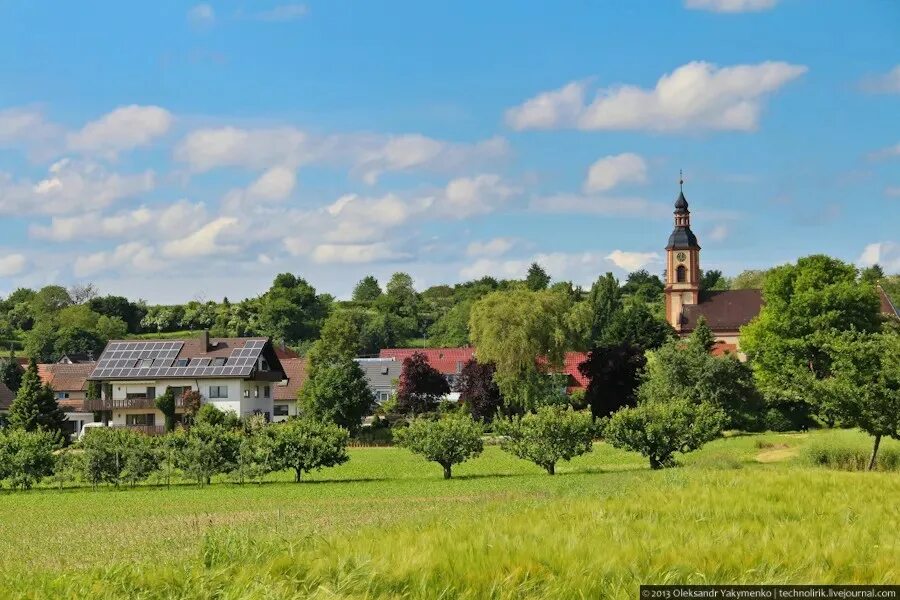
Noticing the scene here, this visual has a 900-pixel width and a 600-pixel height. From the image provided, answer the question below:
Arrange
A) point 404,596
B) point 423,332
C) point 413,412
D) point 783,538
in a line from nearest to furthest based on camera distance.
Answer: point 404,596, point 783,538, point 413,412, point 423,332

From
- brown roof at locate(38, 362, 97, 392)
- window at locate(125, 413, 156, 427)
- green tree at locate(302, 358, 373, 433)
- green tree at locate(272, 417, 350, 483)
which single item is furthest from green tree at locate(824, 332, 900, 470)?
brown roof at locate(38, 362, 97, 392)

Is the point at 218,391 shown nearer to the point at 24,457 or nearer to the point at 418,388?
the point at 418,388

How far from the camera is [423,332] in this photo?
163 metres

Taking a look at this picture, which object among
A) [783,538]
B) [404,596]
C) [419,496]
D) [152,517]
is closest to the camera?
[404,596]

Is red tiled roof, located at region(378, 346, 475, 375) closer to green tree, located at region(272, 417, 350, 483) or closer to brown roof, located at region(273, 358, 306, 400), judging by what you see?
brown roof, located at region(273, 358, 306, 400)

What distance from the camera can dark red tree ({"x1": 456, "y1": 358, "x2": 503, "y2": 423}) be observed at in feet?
231

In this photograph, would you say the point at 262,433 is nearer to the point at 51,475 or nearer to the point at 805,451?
the point at 51,475

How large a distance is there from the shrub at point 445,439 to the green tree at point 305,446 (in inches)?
99.4

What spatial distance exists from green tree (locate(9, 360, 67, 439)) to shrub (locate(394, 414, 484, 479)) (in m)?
35.8

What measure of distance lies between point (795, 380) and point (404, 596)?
31967mm

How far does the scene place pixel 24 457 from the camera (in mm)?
41156

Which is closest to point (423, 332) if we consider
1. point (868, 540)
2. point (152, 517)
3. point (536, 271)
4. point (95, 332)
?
point (536, 271)

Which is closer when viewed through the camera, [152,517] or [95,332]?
[152,517]

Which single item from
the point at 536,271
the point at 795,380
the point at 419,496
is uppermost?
the point at 536,271
